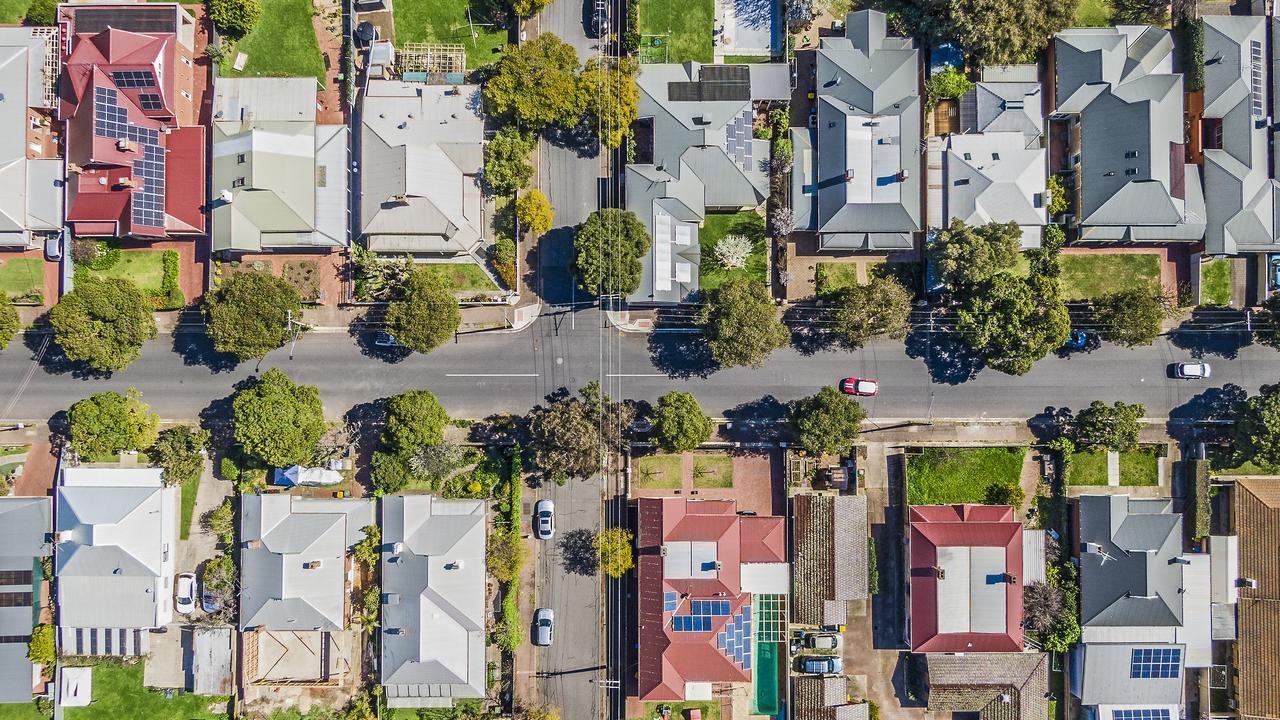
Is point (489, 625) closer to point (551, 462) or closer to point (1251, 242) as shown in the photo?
point (551, 462)

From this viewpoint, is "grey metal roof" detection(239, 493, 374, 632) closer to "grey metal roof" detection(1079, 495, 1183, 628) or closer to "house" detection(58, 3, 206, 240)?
"house" detection(58, 3, 206, 240)

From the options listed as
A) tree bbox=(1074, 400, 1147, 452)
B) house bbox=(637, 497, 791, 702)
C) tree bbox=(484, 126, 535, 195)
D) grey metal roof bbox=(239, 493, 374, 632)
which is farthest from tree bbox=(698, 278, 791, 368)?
grey metal roof bbox=(239, 493, 374, 632)

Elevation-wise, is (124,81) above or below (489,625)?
above

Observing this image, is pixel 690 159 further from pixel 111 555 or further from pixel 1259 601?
pixel 1259 601

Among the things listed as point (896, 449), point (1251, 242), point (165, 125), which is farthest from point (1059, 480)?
point (165, 125)

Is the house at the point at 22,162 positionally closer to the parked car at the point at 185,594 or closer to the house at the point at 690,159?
the parked car at the point at 185,594

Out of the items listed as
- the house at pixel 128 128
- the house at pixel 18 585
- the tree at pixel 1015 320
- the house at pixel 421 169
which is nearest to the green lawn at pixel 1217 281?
the tree at pixel 1015 320

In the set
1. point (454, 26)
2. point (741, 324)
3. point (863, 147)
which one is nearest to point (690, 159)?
point (863, 147)
